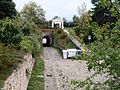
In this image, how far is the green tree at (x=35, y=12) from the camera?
2371 inches

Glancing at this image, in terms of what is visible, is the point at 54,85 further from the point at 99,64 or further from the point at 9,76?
the point at 99,64

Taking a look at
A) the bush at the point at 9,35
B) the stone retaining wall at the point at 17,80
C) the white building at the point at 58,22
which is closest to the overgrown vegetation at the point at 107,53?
the stone retaining wall at the point at 17,80

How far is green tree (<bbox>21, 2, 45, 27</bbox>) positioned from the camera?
60.2 metres

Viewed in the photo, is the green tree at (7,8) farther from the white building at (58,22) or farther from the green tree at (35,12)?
the white building at (58,22)

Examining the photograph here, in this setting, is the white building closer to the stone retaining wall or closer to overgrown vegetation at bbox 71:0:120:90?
the stone retaining wall

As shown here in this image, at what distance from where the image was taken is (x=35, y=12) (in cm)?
6247

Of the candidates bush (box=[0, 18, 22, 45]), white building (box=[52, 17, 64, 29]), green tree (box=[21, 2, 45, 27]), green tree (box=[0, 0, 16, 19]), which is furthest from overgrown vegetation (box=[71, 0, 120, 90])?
white building (box=[52, 17, 64, 29])

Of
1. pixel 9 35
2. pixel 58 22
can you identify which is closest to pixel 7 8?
pixel 9 35

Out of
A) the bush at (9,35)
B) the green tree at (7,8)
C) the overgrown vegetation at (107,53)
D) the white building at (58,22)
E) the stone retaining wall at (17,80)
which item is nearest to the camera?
the overgrown vegetation at (107,53)

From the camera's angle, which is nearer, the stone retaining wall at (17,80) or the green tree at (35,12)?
the stone retaining wall at (17,80)

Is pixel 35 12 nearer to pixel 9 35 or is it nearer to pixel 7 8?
pixel 7 8

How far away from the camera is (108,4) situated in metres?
6.63

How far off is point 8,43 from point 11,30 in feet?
5.01

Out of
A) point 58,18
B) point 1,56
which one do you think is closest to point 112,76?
point 1,56
